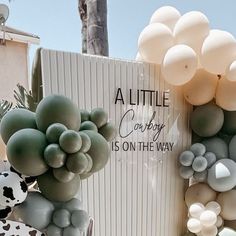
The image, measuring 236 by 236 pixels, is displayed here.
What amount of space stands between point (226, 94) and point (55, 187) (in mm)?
1313

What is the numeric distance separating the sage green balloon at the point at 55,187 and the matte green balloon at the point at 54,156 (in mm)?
98

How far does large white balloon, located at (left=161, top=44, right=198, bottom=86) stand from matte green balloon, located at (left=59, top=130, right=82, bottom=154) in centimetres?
100

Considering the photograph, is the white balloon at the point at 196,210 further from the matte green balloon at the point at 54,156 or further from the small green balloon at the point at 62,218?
the matte green balloon at the point at 54,156

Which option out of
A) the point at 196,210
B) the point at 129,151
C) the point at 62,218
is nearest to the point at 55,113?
the point at 62,218

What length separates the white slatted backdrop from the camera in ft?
5.93

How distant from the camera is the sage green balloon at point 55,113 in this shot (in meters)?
1.16

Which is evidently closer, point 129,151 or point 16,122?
point 16,122

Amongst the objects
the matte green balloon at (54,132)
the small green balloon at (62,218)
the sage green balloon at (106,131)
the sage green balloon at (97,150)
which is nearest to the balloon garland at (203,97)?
the sage green balloon at (106,131)

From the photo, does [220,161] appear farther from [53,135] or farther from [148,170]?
[53,135]

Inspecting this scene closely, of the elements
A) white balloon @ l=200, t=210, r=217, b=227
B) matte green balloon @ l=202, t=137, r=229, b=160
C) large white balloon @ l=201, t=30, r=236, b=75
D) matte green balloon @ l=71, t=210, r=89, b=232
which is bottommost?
white balloon @ l=200, t=210, r=217, b=227

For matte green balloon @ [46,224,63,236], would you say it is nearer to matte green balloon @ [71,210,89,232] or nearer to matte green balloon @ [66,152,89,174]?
matte green balloon @ [71,210,89,232]

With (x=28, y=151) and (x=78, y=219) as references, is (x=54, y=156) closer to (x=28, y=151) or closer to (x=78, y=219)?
(x=28, y=151)

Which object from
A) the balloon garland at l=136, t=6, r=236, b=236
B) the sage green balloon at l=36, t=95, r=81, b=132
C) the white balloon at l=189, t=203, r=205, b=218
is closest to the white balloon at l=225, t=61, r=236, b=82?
the balloon garland at l=136, t=6, r=236, b=236

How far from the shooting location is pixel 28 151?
1087 millimetres
